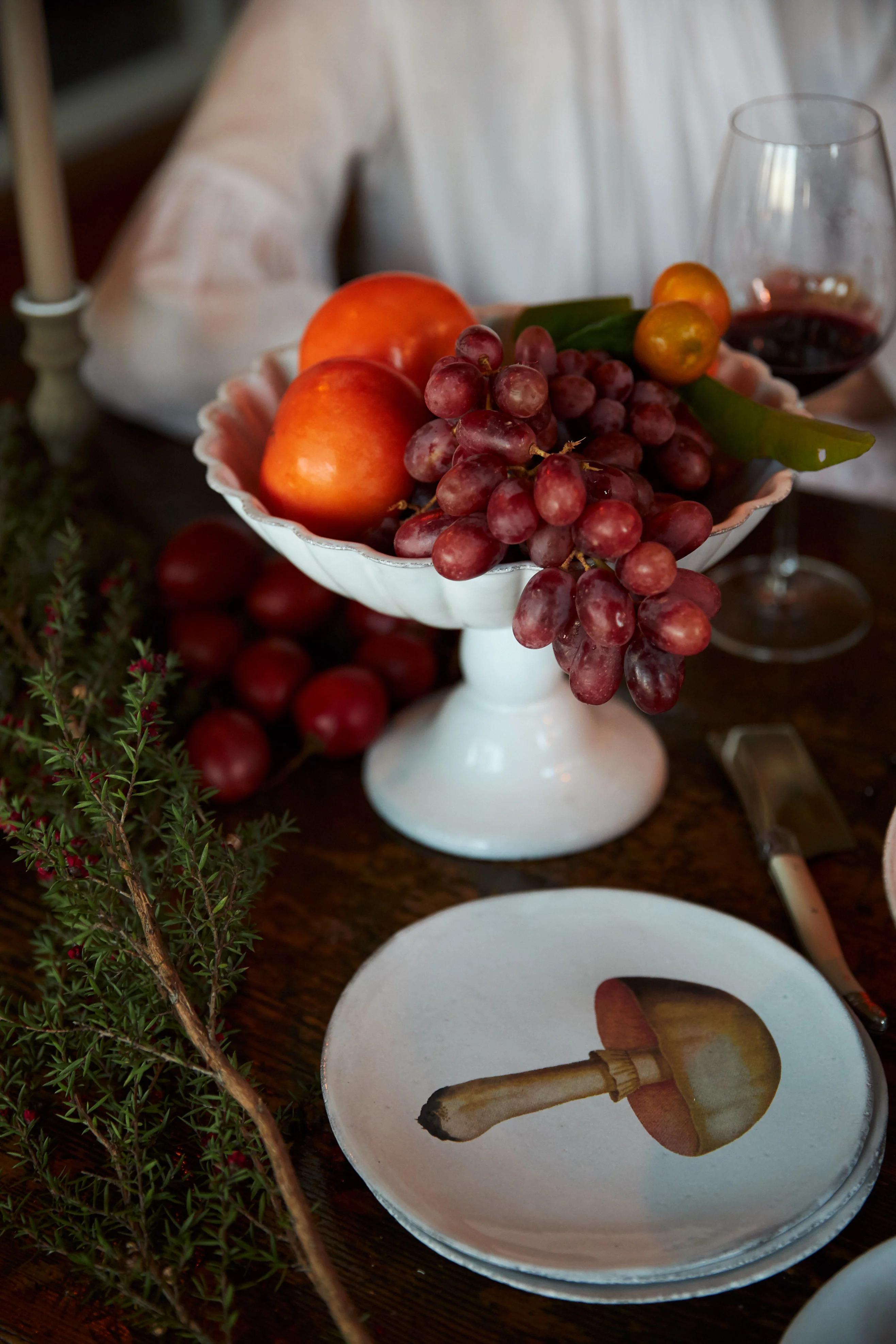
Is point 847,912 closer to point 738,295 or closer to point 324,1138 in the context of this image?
point 324,1138

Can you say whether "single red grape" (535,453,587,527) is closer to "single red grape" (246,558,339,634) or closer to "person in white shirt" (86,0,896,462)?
"single red grape" (246,558,339,634)

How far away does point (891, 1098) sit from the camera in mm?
444

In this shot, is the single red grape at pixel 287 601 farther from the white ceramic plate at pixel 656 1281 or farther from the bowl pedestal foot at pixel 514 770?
the white ceramic plate at pixel 656 1281

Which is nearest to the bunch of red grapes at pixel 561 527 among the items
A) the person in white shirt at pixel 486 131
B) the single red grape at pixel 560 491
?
the single red grape at pixel 560 491

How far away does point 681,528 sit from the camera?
44 centimetres

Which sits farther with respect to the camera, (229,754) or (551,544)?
(229,754)

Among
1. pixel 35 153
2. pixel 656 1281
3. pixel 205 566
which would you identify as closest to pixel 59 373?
pixel 35 153

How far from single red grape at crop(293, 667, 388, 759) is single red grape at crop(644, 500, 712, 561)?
0.79 feet

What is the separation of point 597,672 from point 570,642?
0.07 feet

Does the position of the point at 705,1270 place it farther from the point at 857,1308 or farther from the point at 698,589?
the point at 698,589

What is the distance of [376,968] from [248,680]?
0.23 meters

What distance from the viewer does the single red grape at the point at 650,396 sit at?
501 mm

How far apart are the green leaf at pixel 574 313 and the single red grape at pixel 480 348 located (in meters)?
0.10

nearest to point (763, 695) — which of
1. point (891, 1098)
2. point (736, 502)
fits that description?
point (736, 502)
